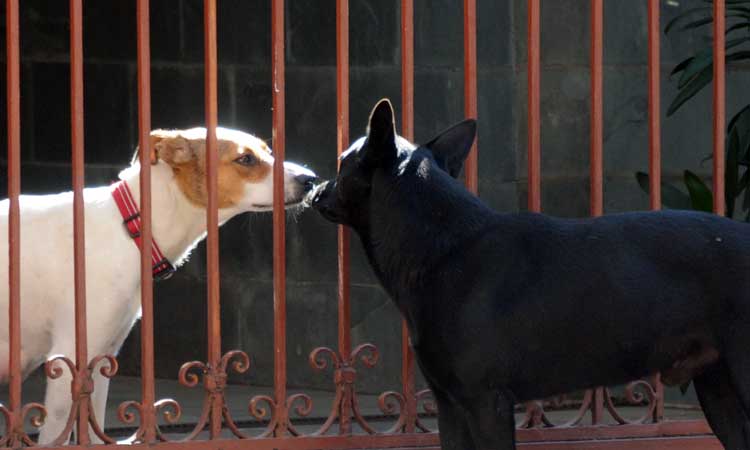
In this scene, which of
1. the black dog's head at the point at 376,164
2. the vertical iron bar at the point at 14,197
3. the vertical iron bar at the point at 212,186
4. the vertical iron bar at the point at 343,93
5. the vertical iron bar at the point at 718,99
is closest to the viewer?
the black dog's head at the point at 376,164

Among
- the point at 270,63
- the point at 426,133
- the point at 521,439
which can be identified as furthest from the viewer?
the point at 270,63

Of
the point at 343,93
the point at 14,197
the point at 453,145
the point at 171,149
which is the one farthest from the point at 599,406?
the point at 14,197

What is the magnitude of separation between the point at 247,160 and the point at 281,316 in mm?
843

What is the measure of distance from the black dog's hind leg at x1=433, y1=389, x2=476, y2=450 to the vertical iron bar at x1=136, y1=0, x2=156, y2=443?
945 mm

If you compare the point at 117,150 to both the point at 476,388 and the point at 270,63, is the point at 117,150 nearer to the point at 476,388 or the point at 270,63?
the point at 270,63

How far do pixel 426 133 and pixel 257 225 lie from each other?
1113mm

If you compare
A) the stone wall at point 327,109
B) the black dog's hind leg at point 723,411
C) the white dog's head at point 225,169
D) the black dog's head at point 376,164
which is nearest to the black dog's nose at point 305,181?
the white dog's head at point 225,169

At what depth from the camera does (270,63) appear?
7.76 m

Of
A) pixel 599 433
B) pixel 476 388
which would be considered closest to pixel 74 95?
pixel 476 388

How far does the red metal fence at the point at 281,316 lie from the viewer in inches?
192

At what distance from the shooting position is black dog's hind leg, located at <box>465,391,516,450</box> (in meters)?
4.41

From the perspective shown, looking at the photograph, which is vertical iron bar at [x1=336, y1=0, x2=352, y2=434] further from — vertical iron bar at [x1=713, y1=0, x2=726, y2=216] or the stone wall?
the stone wall

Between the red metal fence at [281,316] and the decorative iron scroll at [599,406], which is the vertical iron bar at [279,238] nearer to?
the red metal fence at [281,316]

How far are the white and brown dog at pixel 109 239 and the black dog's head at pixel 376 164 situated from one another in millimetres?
850
